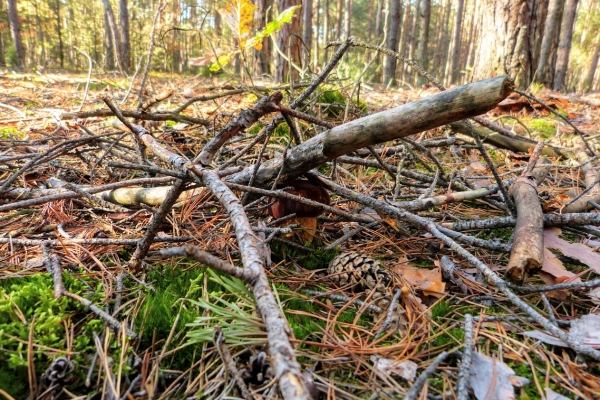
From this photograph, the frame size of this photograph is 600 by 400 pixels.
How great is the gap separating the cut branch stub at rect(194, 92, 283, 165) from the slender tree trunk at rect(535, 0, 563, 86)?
668 cm

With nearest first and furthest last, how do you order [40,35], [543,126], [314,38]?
[543,126] → [314,38] → [40,35]

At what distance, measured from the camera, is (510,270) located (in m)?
1.25

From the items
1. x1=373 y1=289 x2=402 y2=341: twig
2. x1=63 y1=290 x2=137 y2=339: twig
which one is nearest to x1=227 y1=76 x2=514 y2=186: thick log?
x1=373 y1=289 x2=402 y2=341: twig

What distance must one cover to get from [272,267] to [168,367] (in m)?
0.58

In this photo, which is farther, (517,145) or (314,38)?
(314,38)

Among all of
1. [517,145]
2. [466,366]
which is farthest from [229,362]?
[517,145]

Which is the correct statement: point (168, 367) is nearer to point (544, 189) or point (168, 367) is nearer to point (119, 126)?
point (119, 126)

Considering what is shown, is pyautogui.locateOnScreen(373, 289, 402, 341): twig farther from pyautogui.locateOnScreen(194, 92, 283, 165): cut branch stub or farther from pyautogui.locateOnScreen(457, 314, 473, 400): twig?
pyautogui.locateOnScreen(194, 92, 283, 165): cut branch stub

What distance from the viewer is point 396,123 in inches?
44.7

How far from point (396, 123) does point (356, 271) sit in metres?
0.61

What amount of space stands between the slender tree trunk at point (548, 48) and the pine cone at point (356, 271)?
6.46 meters

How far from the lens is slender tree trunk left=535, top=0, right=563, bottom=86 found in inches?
256

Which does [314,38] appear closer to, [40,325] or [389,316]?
[389,316]

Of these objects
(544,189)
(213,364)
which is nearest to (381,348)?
(213,364)
